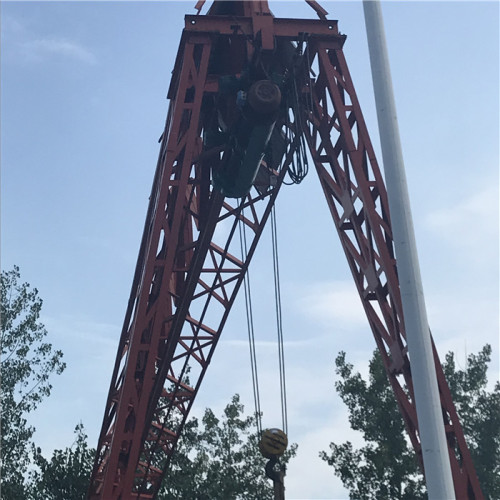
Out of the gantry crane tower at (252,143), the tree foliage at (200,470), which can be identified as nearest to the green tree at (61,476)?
the tree foliage at (200,470)

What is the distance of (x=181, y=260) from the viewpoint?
2197 centimetres

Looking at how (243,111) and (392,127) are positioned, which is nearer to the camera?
(392,127)

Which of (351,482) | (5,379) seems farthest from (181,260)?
(351,482)

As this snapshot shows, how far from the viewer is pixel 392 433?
121 ft

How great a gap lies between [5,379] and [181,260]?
1600 centimetres

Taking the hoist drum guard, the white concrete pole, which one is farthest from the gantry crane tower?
the white concrete pole

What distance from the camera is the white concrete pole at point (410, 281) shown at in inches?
278

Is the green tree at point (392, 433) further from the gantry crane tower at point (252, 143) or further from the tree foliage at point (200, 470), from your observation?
the gantry crane tower at point (252, 143)

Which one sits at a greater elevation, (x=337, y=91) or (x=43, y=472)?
(x=337, y=91)

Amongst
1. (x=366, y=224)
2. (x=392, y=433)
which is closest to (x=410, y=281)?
(x=366, y=224)

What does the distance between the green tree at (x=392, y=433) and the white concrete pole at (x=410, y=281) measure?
29810 mm

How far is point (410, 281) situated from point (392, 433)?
30906mm

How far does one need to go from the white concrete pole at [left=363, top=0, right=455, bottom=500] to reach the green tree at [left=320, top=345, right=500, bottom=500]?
29.8 m

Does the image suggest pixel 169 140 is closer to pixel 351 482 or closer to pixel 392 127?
pixel 392 127
